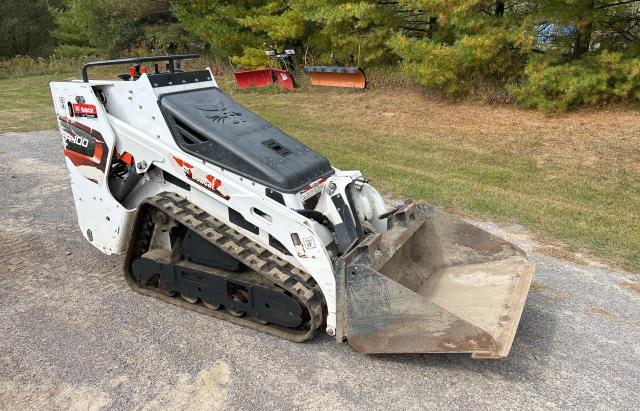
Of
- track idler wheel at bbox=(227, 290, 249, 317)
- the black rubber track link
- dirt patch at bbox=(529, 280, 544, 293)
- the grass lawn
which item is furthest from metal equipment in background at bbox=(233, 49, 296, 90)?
track idler wheel at bbox=(227, 290, 249, 317)

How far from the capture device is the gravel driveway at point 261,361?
3.43 m

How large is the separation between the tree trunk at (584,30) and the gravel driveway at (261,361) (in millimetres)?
7850

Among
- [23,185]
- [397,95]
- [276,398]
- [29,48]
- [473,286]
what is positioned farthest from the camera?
[29,48]

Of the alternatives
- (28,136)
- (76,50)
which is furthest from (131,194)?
(76,50)

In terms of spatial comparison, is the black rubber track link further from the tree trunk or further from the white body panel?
the tree trunk

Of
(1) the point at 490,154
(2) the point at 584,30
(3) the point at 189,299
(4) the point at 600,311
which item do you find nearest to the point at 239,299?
(3) the point at 189,299

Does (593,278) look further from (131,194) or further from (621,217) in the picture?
(131,194)

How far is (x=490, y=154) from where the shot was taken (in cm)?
1000

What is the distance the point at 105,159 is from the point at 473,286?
309 cm

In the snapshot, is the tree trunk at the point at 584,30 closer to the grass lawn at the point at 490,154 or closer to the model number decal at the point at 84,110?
the grass lawn at the point at 490,154

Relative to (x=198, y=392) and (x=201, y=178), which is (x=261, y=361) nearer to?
(x=198, y=392)

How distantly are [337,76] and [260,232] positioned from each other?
1279 cm

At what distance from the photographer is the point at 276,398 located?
3434 mm

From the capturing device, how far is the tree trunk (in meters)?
11.2
